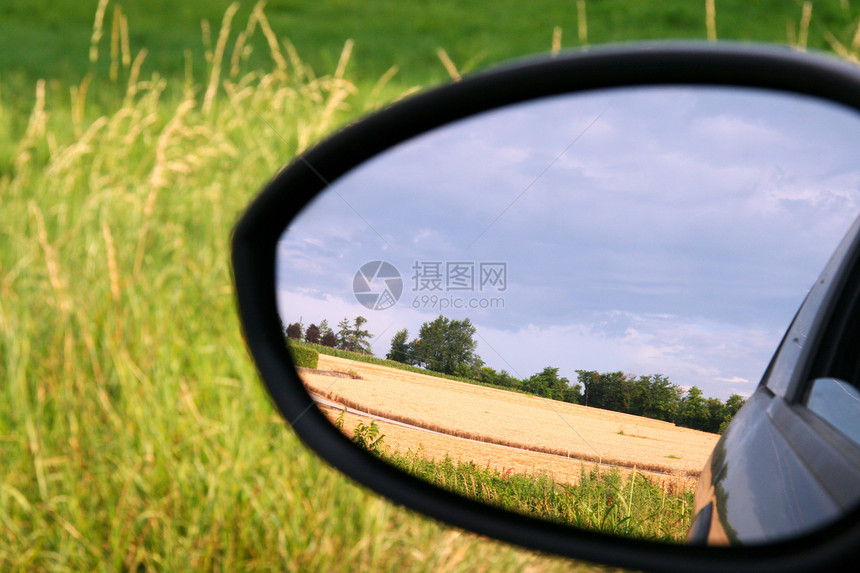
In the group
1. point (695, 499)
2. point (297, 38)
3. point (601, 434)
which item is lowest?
point (695, 499)

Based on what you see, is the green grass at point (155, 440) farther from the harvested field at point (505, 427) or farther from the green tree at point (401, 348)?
the green tree at point (401, 348)

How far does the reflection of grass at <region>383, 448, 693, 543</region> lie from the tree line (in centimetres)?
24

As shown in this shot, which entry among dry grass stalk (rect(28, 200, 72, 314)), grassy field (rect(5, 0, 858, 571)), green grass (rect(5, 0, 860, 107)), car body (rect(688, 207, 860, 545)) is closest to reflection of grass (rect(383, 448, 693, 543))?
car body (rect(688, 207, 860, 545))

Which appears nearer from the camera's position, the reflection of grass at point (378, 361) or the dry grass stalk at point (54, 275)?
the reflection of grass at point (378, 361)

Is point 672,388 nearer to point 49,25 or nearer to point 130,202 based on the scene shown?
point 130,202

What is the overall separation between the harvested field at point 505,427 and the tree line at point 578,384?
0.06ft

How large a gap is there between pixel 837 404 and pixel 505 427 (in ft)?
1.62

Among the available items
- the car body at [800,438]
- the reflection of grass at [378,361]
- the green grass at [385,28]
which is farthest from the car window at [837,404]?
the green grass at [385,28]

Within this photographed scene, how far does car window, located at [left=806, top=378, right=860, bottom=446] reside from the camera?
3.06 ft

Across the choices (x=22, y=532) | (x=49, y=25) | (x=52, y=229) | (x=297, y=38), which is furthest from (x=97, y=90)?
(x=49, y=25)

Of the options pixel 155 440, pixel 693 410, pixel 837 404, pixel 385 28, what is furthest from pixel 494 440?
pixel 385 28

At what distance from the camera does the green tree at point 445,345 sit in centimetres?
113

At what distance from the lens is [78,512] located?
7.27 ft

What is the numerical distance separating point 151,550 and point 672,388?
1910 millimetres
